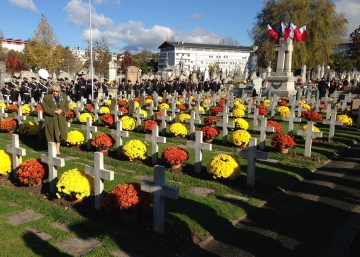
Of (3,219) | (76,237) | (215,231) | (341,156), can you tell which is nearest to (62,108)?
(3,219)

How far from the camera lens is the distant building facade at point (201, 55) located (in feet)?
444

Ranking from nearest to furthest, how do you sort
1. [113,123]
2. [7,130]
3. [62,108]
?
[62,108]
[7,130]
[113,123]

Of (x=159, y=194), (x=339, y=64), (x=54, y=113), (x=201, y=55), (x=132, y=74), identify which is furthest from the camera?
(x=201, y=55)

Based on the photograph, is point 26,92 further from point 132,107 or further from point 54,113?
point 54,113

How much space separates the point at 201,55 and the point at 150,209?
449 ft

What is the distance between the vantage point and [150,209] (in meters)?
5.85

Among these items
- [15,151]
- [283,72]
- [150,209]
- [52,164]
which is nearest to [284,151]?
[150,209]

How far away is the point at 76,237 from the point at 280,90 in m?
25.2

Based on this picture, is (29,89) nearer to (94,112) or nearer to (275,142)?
(94,112)

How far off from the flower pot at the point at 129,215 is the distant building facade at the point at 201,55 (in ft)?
425

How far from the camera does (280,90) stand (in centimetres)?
2730

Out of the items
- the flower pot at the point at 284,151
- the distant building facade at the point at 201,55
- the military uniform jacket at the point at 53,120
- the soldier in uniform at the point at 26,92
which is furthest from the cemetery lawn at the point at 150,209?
the distant building facade at the point at 201,55

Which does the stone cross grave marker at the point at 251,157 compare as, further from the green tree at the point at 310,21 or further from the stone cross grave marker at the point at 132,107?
the green tree at the point at 310,21

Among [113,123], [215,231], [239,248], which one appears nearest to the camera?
[239,248]
